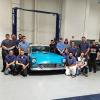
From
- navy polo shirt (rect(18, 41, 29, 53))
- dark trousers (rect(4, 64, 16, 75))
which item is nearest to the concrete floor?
dark trousers (rect(4, 64, 16, 75))

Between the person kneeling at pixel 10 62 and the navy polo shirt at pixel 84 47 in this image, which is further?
the navy polo shirt at pixel 84 47

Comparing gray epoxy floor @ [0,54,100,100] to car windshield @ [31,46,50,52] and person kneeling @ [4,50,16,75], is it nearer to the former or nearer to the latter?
person kneeling @ [4,50,16,75]

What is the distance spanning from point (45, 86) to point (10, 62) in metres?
2.24

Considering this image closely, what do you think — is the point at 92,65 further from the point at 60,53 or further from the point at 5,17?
the point at 5,17

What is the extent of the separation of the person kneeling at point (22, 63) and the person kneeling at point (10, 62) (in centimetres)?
20

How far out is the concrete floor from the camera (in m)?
5.80

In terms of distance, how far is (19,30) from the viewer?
13.4 m

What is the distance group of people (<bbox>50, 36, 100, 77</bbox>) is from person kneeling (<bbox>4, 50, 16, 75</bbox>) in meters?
2.23

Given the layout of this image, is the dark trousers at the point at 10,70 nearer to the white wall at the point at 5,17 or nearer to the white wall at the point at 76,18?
the white wall at the point at 5,17

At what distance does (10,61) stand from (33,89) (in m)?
2.36

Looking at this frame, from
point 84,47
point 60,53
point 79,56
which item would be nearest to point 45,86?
point 79,56

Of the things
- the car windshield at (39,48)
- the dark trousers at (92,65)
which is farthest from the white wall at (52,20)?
the dark trousers at (92,65)

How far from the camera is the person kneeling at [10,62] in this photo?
27.0ft

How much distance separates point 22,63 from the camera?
324 inches
